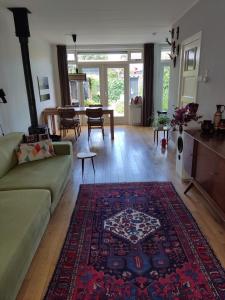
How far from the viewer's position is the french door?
706cm

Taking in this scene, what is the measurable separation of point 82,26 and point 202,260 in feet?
15.4

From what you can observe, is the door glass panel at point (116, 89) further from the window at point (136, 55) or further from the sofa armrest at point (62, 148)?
the sofa armrest at point (62, 148)

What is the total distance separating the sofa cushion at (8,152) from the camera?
Result: 254 cm

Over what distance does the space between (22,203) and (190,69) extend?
3.45 m

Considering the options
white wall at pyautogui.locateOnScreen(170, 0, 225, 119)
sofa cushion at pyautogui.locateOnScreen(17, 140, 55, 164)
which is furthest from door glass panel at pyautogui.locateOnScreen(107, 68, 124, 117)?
sofa cushion at pyautogui.locateOnScreen(17, 140, 55, 164)

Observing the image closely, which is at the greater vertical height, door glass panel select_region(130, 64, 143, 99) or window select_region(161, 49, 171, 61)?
window select_region(161, 49, 171, 61)

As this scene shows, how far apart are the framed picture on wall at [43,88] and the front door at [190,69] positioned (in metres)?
3.40

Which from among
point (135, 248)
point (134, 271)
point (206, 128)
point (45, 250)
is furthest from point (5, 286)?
point (206, 128)

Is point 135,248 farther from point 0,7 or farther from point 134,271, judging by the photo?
point 0,7

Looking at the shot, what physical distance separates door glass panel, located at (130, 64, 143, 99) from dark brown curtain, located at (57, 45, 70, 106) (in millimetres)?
2109

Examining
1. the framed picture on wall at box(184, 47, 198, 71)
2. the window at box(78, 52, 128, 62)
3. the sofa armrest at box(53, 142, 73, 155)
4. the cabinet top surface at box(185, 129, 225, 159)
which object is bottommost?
the sofa armrest at box(53, 142, 73, 155)

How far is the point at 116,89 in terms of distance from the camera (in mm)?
7273

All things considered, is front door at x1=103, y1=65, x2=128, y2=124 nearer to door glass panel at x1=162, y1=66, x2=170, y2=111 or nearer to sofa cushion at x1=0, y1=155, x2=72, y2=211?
door glass panel at x1=162, y1=66, x2=170, y2=111

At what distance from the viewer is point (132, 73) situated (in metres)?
7.15
